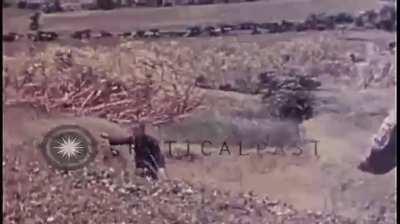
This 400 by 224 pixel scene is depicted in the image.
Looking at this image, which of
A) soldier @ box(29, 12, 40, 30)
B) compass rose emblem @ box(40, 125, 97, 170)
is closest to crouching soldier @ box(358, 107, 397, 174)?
compass rose emblem @ box(40, 125, 97, 170)

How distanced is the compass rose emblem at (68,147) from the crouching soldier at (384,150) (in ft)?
1.40

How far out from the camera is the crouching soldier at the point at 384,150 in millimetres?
1142

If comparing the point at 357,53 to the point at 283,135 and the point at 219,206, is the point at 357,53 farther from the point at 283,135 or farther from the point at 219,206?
the point at 219,206

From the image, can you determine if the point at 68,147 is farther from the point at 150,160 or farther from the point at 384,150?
the point at 384,150

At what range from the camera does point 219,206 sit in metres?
1.16

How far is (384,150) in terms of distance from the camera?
114cm

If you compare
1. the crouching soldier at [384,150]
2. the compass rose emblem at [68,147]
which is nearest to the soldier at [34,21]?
the compass rose emblem at [68,147]

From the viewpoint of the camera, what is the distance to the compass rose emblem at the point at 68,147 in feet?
3.82

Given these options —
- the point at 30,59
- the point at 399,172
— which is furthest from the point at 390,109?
the point at 30,59

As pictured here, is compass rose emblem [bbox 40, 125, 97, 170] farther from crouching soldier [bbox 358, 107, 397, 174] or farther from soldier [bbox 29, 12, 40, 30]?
crouching soldier [bbox 358, 107, 397, 174]

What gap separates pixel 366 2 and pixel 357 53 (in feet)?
0.27

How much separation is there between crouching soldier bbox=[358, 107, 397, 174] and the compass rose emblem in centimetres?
43

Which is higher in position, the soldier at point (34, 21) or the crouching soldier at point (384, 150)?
the soldier at point (34, 21)

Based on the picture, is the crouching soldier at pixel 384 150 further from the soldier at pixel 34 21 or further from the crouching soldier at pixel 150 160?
the soldier at pixel 34 21
